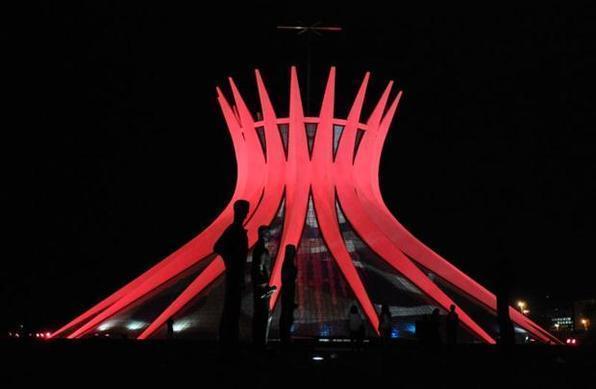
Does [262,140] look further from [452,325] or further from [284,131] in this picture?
[452,325]

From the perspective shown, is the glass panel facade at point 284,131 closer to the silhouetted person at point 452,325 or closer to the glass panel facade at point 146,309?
the glass panel facade at point 146,309

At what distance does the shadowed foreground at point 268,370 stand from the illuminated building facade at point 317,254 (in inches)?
370

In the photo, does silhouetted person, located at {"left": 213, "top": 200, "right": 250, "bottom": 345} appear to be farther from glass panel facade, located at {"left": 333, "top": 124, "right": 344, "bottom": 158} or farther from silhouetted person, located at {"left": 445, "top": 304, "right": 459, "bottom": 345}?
glass panel facade, located at {"left": 333, "top": 124, "right": 344, "bottom": 158}

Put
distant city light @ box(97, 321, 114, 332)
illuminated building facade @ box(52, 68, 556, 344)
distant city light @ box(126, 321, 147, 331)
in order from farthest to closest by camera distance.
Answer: distant city light @ box(97, 321, 114, 332) → illuminated building facade @ box(52, 68, 556, 344) → distant city light @ box(126, 321, 147, 331)

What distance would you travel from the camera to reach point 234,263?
738 cm

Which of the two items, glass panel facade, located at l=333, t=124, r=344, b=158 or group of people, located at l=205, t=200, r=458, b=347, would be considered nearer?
group of people, located at l=205, t=200, r=458, b=347

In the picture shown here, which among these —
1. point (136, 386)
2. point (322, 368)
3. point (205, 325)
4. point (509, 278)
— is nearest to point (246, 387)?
point (136, 386)

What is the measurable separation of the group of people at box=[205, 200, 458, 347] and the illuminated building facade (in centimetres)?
400

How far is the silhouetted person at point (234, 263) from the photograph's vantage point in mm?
7289

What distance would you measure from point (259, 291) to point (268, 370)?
3131 millimetres

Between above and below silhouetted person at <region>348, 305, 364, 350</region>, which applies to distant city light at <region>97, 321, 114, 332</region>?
above

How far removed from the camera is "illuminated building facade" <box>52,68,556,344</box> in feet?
60.2

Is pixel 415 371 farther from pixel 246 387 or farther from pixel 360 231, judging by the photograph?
pixel 360 231

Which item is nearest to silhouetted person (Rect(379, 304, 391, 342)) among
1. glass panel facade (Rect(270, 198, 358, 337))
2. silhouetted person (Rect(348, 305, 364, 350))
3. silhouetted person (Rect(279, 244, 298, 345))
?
silhouetted person (Rect(348, 305, 364, 350))
